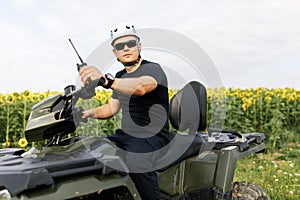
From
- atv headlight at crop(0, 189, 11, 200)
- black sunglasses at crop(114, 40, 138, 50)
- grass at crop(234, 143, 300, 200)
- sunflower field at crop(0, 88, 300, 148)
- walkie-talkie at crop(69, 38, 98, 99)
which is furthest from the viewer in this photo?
sunflower field at crop(0, 88, 300, 148)

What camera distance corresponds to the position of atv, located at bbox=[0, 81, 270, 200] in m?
2.14

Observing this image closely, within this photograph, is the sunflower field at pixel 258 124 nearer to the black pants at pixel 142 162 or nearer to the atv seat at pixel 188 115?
the atv seat at pixel 188 115

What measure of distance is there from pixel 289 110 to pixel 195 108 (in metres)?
8.98

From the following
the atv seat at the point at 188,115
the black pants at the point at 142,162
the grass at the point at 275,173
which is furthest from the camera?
the grass at the point at 275,173

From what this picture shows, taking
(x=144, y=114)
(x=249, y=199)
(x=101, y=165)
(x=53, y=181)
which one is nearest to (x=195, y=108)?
(x=144, y=114)

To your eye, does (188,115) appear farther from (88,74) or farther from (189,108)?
(88,74)

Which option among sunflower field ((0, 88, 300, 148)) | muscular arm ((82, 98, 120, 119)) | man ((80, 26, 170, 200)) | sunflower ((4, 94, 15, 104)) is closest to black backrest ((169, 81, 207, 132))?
man ((80, 26, 170, 200))

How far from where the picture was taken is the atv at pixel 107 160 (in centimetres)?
214

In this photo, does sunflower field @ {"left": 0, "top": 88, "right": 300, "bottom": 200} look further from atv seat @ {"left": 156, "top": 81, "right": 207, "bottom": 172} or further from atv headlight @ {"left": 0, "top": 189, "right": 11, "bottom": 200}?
atv headlight @ {"left": 0, "top": 189, "right": 11, "bottom": 200}

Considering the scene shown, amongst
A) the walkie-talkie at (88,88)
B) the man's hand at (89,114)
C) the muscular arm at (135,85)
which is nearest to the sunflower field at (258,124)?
the man's hand at (89,114)

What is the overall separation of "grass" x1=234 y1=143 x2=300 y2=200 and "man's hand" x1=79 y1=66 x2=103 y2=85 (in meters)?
3.26

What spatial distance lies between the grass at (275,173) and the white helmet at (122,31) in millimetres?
2929

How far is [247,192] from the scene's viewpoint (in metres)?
3.87

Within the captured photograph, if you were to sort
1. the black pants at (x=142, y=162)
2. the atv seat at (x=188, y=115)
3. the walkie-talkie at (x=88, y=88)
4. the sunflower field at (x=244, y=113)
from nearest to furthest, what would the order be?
the walkie-talkie at (x=88, y=88) < the black pants at (x=142, y=162) < the atv seat at (x=188, y=115) < the sunflower field at (x=244, y=113)
